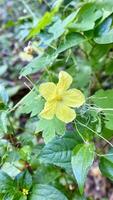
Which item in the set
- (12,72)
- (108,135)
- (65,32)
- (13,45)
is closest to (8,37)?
(13,45)

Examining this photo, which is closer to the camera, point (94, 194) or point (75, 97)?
point (75, 97)

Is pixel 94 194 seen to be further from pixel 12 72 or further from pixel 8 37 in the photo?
pixel 8 37

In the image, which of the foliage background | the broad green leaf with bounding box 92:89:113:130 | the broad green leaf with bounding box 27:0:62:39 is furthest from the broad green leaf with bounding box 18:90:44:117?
Answer: the broad green leaf with bounding box 27:0:62:39

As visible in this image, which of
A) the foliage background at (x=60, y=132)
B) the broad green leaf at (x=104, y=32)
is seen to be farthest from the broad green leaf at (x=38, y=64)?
the broad green leaf at (x=104, y=32)

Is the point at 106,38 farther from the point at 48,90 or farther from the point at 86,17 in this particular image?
the point at 48,90

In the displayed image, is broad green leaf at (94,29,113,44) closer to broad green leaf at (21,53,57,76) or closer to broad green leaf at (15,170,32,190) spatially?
broad green leaf at (21,53,57,76)

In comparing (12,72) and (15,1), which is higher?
(15,1)

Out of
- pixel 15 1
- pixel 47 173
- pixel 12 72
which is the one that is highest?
pixel 47 173

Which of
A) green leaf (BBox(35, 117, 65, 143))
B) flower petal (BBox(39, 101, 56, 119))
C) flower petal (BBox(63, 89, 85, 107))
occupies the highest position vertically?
flower petal (BBox(39, 101, 56, 119))
